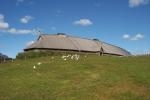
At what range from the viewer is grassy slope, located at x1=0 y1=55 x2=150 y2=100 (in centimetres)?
3578

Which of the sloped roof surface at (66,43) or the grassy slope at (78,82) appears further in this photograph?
the sloped roof surface at (66,43)

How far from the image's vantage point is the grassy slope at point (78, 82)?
1409 inches

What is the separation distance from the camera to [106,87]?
38750 mm

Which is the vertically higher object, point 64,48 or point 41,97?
point 64,48

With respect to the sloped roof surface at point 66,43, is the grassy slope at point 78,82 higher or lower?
lower

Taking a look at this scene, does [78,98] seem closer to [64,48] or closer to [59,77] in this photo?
[59,77]

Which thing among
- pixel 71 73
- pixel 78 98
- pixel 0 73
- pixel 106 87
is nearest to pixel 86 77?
pixel 71 73

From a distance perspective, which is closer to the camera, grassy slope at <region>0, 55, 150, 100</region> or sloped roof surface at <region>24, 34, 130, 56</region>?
grassy slope at <region>0, 55, 150, 100</region>

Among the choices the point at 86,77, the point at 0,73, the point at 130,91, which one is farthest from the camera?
the point at 0,73

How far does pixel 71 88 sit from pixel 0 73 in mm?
15669

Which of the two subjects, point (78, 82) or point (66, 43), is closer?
point (78, 82)

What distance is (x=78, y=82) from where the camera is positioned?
138 ft

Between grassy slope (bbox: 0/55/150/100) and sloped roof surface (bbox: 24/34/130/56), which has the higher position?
sloped roof surface (bbox: 24/34/130/56)

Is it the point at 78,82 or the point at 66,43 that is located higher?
the point at 66,43
